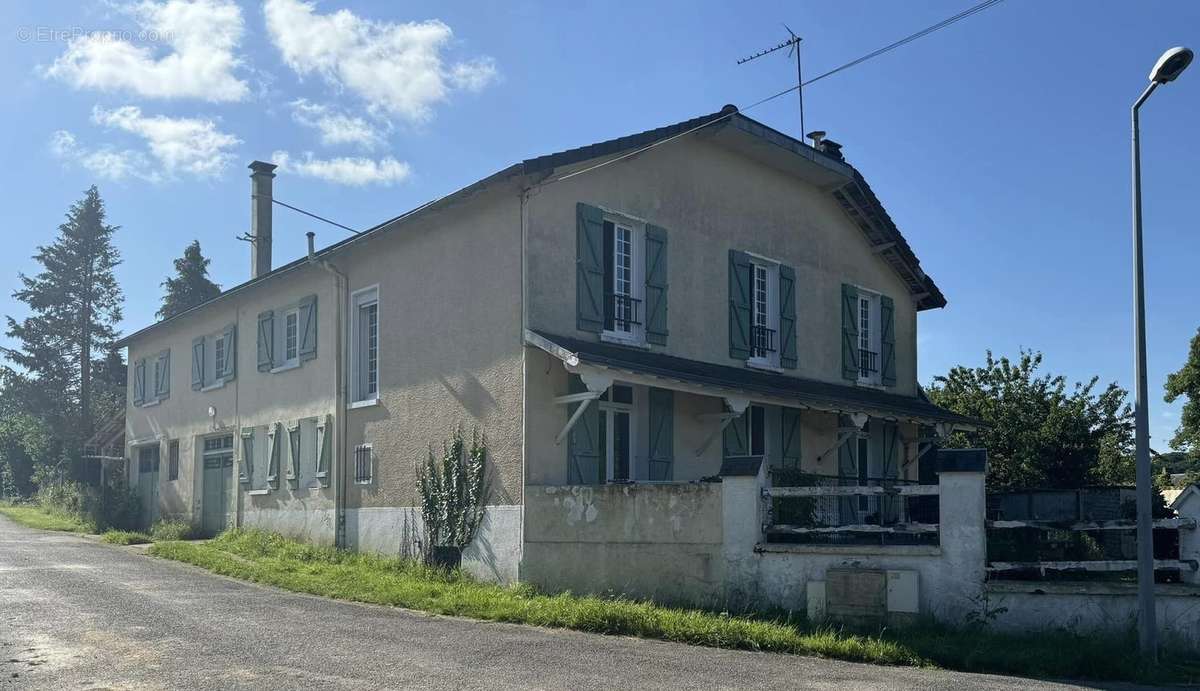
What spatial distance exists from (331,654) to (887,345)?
49.4 ft

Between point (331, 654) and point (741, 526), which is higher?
point (741, 526)

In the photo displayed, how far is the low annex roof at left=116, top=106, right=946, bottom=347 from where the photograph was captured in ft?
50.6

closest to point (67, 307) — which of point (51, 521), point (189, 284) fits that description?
point (189, 284)

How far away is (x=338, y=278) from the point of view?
64.1 feet

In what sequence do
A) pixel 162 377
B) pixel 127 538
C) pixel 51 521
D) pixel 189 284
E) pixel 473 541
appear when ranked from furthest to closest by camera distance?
1. pixel 189 284
2. pixel 51 521
3. pixel 162 377
4. pixel 127 538
5. pixel 473 541

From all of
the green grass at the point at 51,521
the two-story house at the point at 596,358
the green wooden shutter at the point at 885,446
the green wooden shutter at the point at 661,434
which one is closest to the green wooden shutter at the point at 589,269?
the two-story house at the point at 596,358

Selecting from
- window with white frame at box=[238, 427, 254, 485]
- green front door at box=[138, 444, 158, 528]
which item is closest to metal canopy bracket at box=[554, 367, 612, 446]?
window with white frame at box=[238, 427, 254, 485]

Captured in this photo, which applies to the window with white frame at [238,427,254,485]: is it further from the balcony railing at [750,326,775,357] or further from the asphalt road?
the balcony railing at [750,326,775,357]

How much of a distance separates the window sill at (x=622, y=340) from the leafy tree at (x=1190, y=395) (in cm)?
2728

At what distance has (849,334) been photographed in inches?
830

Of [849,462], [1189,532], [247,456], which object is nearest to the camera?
[1189,532]

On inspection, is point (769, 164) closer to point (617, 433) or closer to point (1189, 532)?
point (617, 433)

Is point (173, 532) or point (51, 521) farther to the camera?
point (51, 521)

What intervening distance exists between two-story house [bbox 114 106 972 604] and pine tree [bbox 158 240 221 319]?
27.8 m
